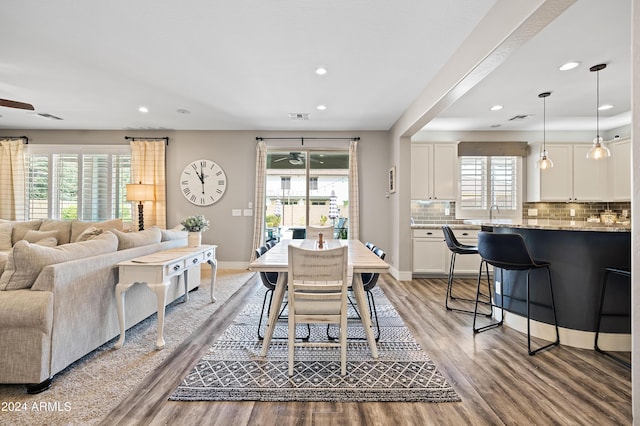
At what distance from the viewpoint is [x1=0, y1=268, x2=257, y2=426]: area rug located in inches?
64.0

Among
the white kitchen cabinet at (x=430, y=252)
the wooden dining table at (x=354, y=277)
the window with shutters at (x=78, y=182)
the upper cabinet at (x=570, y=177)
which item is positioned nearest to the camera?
the wooden dining table at (x=354, y=277)

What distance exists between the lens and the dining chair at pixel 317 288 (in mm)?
1961

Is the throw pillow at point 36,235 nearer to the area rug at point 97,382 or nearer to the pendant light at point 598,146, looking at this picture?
the area rug at point 97,382

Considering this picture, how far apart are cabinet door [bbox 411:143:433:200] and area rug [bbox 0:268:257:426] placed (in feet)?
13.1

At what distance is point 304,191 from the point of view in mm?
5789

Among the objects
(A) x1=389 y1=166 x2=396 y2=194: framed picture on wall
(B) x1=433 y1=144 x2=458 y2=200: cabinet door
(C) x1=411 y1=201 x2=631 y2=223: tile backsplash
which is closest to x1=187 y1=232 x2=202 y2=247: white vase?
(A) x1=389 y1=166 x2=396 y2=194: framed picture on wall

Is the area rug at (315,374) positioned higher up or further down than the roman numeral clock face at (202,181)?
further down

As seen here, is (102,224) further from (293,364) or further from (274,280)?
(293,364)

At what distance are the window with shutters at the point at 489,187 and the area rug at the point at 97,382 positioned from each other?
473cm

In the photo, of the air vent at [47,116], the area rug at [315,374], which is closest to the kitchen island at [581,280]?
the area rug at [315,374]

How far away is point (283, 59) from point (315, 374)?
287 cm

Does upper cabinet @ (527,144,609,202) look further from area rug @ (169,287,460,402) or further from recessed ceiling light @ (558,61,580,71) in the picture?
area rug @ (169,287,460,402)

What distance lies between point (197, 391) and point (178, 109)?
159 inches

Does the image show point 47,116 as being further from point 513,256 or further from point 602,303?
point 602,303
